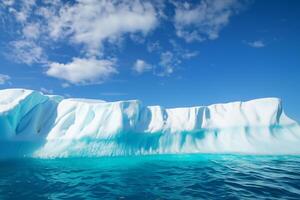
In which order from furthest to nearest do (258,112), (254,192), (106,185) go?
(258,112), (106,185), (254,192)

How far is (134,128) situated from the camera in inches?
565

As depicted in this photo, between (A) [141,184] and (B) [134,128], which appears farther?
(B) [134,128]

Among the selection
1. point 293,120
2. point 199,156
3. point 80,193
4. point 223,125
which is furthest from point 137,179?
point 293,120

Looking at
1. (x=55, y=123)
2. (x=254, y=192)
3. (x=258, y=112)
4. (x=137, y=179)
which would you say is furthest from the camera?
(x=258, y=112)

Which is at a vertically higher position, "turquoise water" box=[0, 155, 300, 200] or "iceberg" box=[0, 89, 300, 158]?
"iceberg" box=[0, 89, 300, 158]

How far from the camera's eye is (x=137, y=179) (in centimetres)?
735

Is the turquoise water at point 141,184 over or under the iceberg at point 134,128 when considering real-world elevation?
under

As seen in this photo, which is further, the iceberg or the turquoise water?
the iceberg

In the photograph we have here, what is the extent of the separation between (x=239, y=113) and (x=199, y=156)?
15.9 feet

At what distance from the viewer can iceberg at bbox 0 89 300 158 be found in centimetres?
1220

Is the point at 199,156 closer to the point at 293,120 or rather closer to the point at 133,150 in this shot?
the point at 133,150

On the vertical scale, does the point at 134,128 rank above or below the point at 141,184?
above

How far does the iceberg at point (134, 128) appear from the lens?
12.2m

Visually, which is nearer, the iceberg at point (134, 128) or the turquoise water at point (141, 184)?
the turquoise water at point (141, 184)
